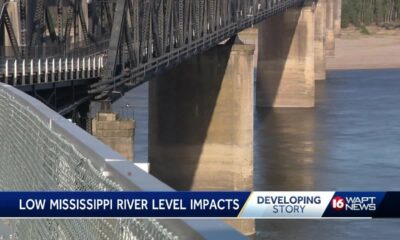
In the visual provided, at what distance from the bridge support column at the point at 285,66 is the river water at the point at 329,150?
1811mm

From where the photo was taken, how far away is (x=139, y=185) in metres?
5.62

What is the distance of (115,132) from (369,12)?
154717 mm

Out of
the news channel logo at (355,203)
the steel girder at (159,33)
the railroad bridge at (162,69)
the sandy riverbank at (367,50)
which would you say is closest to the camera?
the news channel logo at (355,203)

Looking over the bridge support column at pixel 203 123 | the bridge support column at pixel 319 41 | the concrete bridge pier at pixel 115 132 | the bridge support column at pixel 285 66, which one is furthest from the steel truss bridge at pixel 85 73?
the bridge support column at pixel 319 41

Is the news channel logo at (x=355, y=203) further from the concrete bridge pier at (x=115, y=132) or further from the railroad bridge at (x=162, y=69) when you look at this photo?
the concrete bridge pier at (x=115, y=132)

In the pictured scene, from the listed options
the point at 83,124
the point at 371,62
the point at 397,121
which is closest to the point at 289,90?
the point at 397,121

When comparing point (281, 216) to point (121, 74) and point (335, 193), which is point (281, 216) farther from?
point (121, 74)

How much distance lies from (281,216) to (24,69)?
2823 centimetres

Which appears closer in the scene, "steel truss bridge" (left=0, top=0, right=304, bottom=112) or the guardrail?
the guardrail

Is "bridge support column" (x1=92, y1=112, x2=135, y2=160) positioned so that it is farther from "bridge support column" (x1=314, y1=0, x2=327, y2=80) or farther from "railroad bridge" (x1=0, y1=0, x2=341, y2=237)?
"bridge support column" (x1=314, y1=0, x2=327, y2=80)

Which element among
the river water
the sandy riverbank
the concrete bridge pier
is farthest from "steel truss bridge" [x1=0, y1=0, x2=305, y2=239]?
the sandy riverbank

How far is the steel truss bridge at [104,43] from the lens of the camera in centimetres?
3559

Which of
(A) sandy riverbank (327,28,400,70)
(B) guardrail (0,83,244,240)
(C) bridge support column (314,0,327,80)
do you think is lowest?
(A) sandy riverbank (327,28,400,70)

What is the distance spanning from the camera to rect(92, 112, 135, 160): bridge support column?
3038 centimetres
